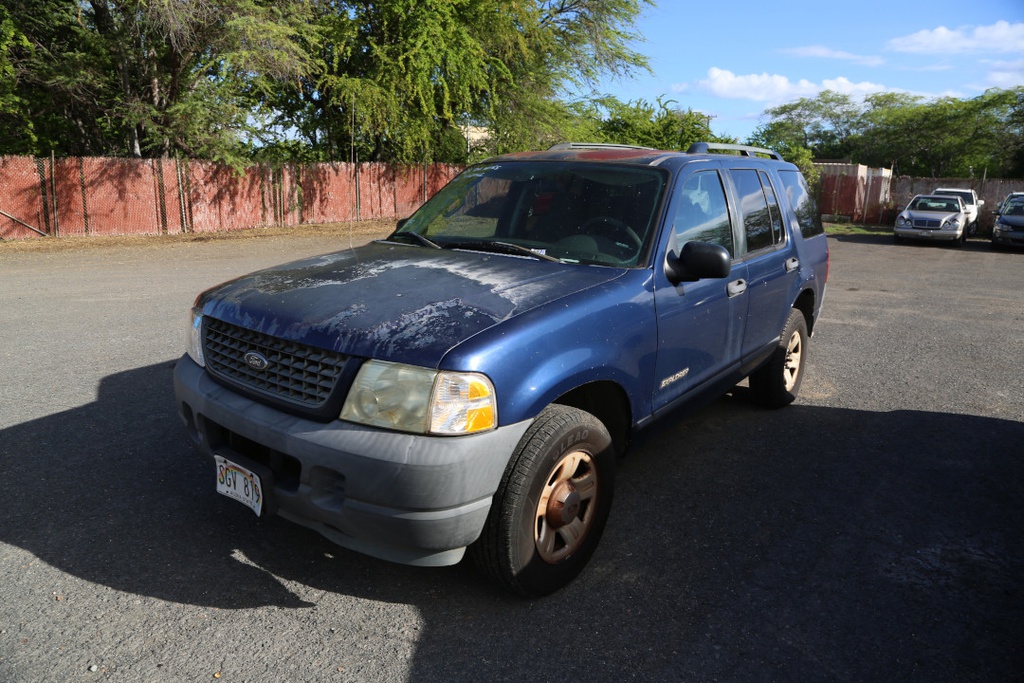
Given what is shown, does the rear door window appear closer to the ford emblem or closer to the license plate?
the ford emblem

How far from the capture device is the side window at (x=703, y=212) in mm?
3760

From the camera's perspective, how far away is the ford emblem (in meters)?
2.85

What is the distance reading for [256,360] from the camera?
2.88 m

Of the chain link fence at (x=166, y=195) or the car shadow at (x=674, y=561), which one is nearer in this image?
the car shadow at (x=674, y=561)

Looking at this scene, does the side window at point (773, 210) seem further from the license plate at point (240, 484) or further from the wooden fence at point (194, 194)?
the wooden fence at point (194, 194)

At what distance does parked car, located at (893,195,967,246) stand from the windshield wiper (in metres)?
23.2

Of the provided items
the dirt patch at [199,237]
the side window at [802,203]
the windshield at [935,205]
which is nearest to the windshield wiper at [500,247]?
the side window at [802,203]

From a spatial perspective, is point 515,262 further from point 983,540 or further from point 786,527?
point 983,540

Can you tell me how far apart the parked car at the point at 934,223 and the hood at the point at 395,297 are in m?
23.4

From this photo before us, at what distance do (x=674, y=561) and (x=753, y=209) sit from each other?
7.58ft

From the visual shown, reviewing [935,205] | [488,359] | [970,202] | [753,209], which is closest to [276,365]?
[488,359]

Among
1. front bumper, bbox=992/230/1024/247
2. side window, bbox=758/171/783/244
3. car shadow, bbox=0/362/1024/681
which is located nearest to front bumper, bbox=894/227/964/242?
front bumper, bbox=992/230/1024/247

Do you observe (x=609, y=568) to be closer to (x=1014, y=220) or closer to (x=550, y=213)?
(x=550, y=213)

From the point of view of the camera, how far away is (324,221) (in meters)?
25.2
